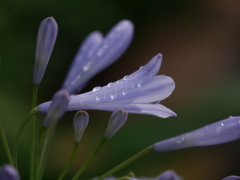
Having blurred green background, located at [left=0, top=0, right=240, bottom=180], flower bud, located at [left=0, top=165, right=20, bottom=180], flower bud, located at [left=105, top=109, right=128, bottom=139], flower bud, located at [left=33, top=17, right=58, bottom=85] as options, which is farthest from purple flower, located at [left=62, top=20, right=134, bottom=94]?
blurred green background, located at [left=0, top=0, right=240, bottom=180]

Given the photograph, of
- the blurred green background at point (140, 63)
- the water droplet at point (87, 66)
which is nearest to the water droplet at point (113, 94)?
the water droplet at point (87, 66)

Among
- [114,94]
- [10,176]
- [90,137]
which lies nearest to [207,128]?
[114,94]

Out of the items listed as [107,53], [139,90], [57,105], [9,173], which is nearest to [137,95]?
[139,90]

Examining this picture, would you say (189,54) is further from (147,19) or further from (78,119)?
(78,119)

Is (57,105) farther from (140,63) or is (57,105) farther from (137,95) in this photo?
(140,63)

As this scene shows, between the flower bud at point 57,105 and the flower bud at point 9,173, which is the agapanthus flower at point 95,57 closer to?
the flower bud at point 57,105

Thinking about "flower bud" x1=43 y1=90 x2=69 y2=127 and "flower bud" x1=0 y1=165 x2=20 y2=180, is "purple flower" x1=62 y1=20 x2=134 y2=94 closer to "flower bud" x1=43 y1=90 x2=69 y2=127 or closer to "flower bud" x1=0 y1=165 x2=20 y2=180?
"flower bud" x1=43 y1=90 x2=69 y2=127
